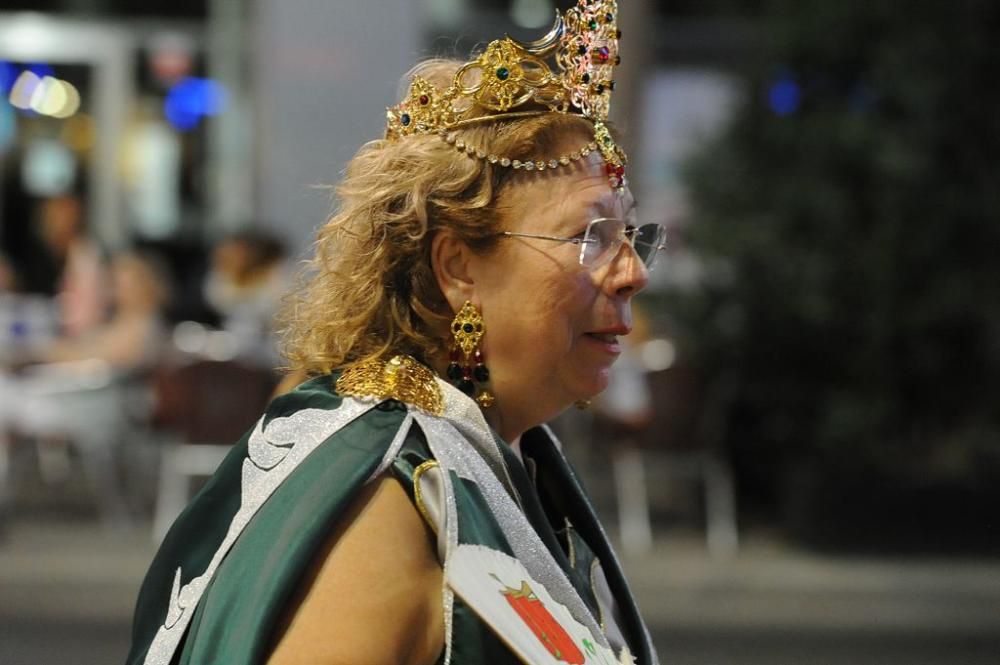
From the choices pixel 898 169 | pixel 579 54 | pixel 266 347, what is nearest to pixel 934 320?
pixel 898 169

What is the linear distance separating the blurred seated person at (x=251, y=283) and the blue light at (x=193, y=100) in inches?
172

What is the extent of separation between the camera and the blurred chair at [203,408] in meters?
8.29

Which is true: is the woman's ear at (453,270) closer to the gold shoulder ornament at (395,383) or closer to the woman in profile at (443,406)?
the woman in profile at (443,406)

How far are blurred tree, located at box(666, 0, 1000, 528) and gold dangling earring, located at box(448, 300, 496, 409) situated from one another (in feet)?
22.6

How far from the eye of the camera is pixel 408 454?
179 centimetres

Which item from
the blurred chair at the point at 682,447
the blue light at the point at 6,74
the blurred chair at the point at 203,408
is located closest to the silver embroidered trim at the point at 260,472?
the blurred chair at the point at 203,408

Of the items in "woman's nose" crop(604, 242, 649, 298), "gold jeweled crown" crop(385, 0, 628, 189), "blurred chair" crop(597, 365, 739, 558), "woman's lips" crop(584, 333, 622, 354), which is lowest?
"blurred chair" crop(597, 365, 739, 558)

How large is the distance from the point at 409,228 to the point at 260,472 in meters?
0.41

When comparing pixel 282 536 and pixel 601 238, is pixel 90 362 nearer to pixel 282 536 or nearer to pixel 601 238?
pixel 601 238

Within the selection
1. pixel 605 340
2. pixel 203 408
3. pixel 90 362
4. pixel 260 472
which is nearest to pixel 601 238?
pixel 605 340

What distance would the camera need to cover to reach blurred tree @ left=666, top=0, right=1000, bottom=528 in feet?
28.7

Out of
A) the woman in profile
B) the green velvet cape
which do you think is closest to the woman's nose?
the woman in profile

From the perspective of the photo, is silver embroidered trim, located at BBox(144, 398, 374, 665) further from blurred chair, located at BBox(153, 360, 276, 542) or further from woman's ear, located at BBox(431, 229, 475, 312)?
blurred chair, located at BBox(153, 360, 276, 542)

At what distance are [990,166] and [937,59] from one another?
70cm
